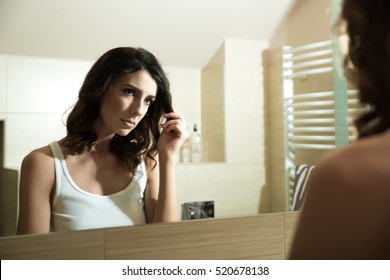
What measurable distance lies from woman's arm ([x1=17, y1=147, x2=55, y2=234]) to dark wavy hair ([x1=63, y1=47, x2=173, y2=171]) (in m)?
0.06

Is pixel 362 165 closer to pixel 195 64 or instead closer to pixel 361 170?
pixel 361 170

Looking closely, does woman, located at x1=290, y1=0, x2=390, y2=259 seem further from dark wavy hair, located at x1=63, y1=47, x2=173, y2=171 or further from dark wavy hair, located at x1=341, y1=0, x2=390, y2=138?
dark wavy hair, located at x1=63, y1=47, x2=173, y2=171

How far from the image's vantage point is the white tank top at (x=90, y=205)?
3.26 feet

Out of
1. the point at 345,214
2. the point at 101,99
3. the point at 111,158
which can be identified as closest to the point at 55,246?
the point at 111,158

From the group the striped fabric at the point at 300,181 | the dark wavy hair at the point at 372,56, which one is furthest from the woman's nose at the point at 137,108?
the dark wavy hair at the point at 372,56

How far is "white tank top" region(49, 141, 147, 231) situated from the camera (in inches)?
39.2

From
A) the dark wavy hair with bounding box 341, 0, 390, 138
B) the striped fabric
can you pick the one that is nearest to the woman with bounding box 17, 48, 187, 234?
the striped fabric

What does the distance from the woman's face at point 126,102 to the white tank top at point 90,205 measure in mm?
108

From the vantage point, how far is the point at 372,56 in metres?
0.48
